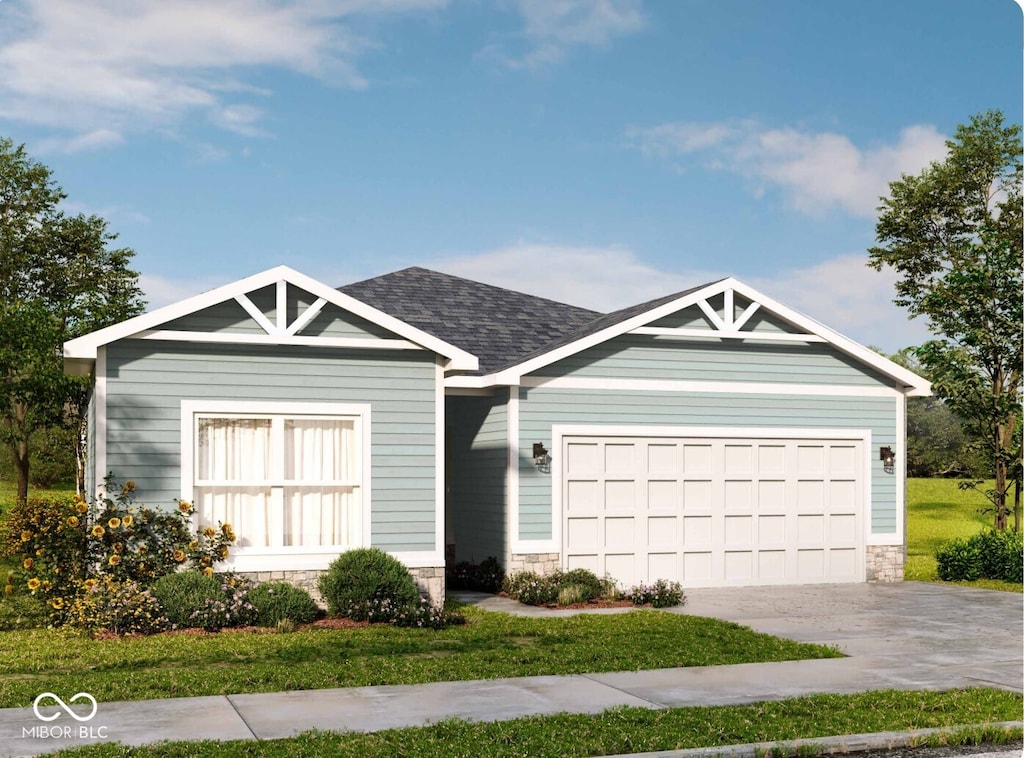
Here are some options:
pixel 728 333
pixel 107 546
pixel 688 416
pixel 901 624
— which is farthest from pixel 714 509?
pixel 107 546

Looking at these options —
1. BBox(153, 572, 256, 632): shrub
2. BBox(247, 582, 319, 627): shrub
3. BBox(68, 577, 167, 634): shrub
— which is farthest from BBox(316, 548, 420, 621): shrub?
BBox(68, 577, 167, 634): shrub

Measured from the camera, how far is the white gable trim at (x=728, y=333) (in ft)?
52.6

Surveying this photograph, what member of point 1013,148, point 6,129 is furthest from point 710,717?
point 6,129

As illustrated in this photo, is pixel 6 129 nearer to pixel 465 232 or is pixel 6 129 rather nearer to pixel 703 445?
pixel 465 232

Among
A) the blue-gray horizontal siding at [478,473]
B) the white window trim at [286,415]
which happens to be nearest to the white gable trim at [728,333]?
the blue-gray horizontal siding at [478,473]

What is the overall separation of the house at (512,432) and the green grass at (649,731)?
636 cm

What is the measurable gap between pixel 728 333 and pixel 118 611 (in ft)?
31.9

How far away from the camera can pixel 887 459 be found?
17984 mm

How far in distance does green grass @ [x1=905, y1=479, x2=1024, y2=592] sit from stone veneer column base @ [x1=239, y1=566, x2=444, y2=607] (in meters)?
9.21

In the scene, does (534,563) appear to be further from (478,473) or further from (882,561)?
(882,561)

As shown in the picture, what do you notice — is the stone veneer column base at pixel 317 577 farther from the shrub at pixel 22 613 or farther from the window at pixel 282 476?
the shrub at pixel 22 613

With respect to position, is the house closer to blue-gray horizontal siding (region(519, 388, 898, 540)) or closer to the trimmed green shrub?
blue-gray horizontal siding (region(519, 388, 898, 540))

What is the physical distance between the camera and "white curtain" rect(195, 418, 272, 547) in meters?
13.5

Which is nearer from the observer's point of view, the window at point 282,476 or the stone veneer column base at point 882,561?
the window at point 282,476
